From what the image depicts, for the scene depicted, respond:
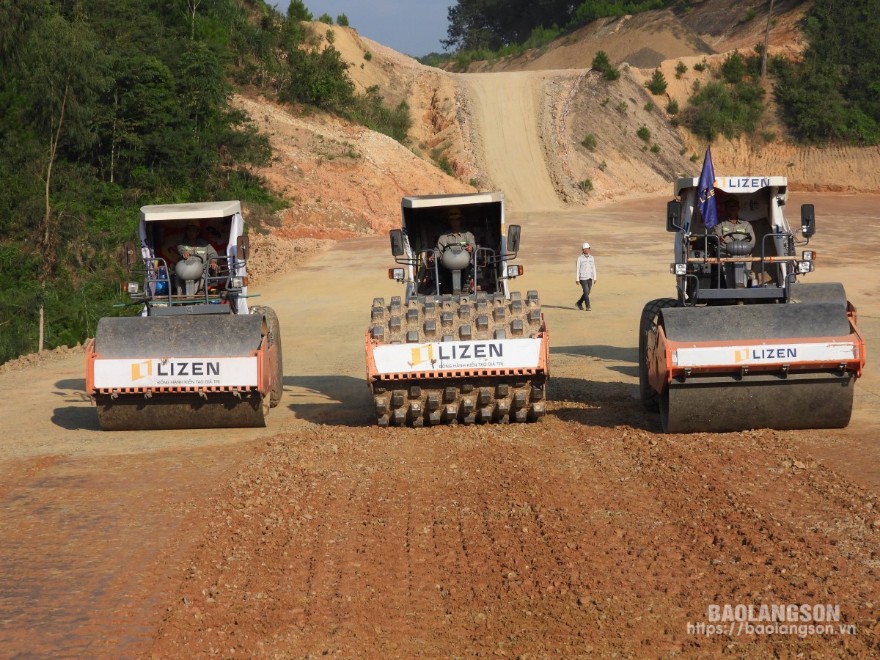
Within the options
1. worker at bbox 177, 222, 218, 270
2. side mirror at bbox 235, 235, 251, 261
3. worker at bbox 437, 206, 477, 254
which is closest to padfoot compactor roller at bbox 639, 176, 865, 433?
worker at bbox 437, 206, 477, 254

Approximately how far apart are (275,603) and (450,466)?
3.86m

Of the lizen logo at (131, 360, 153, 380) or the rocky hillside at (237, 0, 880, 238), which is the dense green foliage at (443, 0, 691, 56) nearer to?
the rocky hillside at (237, 0, 880, 238)

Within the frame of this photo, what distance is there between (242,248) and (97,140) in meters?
29.0

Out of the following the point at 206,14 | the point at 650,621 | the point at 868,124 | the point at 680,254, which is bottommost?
the point at 650,621

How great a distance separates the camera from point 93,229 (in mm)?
37281

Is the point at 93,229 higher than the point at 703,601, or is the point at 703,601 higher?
the point at 93,229

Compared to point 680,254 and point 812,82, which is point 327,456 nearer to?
point 680,254

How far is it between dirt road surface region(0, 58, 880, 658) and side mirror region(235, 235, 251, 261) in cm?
228

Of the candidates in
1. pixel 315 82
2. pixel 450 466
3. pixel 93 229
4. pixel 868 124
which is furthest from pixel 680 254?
pixel 868 124

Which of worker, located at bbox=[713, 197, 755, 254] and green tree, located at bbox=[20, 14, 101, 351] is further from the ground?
green tree, located at bbox=[20, 14, 101, 351]

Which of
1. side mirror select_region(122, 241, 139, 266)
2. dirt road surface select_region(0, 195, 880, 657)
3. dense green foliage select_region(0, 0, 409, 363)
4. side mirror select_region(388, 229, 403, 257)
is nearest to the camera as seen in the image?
dirt road surface select_region(0, 195, 880, 657)

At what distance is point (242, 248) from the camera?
49.0ft

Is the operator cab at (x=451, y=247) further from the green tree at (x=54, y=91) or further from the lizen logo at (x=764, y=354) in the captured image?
the green tree at (x=54, y=91)
